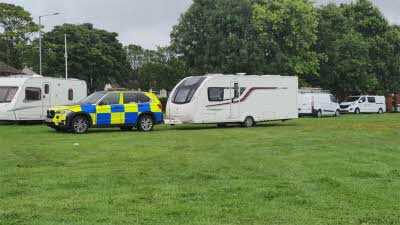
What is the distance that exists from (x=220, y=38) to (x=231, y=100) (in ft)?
65.1

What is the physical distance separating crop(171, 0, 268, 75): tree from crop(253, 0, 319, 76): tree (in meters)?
0.90

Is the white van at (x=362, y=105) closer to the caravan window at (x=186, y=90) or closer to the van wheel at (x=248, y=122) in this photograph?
the van wheel at (x=248, y=122)

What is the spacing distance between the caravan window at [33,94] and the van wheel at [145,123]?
6.85m

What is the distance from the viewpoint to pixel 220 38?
43.2 m

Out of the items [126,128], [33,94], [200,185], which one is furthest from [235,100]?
[200,185]

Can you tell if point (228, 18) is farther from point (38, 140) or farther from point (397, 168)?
point (397, 168)

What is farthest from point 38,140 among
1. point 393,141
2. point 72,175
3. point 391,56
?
point 391,56

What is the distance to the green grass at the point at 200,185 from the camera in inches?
243

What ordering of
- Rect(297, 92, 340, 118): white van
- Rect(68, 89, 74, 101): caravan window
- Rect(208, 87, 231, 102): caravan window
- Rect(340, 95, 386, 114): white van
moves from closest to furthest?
Rect(208, 87, 231, 102): caravan window
Rect(68, 89, 74, 101): caravan window
Rect(297, 92, 340, 118): white van
Rect(340, 95, 386, 114): white van

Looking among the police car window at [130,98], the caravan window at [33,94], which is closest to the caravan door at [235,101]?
the police car window at [130,98]

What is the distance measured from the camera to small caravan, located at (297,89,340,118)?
38906 millimetres

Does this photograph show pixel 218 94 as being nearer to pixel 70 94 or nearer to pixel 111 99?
pixel 111 99

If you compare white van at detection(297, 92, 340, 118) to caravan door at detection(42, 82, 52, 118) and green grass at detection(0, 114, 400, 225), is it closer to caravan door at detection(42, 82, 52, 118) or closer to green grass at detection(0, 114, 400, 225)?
caravan door at detection(42, 82, 52, 118)

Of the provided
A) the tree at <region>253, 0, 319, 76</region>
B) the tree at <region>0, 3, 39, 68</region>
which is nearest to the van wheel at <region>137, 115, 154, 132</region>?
the tree at <region>253, 0, 319, 76</region>
